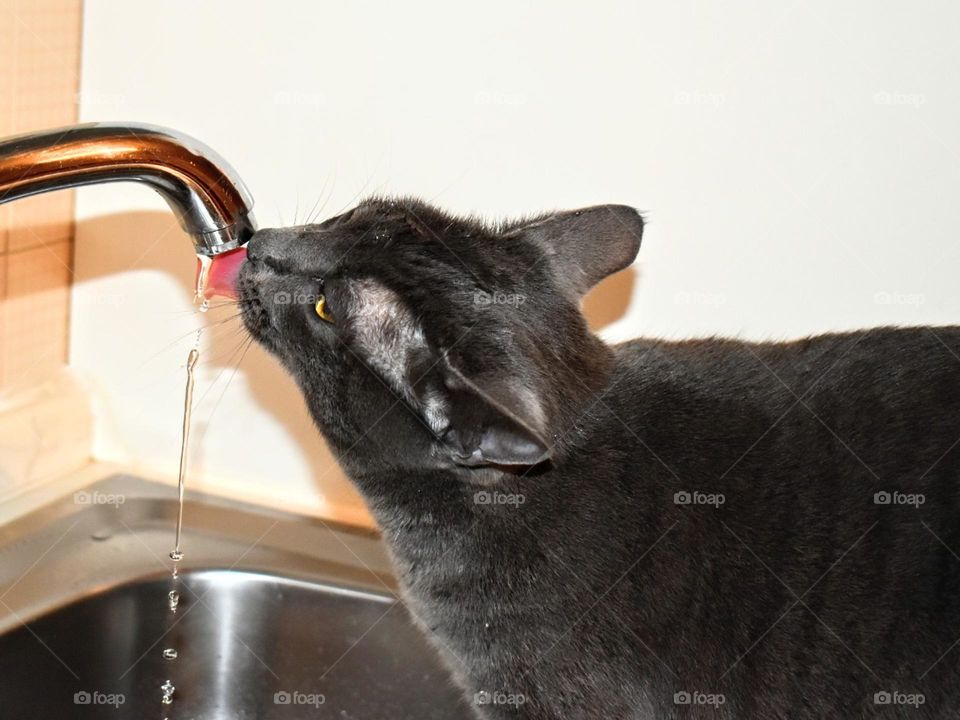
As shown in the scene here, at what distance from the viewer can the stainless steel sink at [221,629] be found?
A: 170 cm

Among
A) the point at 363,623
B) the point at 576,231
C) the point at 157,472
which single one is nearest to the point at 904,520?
the point at 576,231

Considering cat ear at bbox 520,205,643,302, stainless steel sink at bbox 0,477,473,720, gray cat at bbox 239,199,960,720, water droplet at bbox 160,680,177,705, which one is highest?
cat ear at bbox 520,205,643,302

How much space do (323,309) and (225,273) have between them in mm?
162

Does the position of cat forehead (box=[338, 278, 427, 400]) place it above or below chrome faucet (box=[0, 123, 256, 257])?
below

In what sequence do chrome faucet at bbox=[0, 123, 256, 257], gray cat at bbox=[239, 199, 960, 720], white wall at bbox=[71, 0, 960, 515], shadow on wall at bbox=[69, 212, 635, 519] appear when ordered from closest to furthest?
1. chrome faucet at bbox=[0, 123, 256, 257]
2. gray cat at bbox=[239, 199, 960, 720]
3. white wall at bbox=[71, 0, 960, 515]
4. shadow on wall at bbox=[69, 212, 635, 519]

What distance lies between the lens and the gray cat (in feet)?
4.19

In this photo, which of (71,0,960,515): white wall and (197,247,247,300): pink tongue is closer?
(197,247,247,300): pink tongue

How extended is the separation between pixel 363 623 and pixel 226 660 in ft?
0.76

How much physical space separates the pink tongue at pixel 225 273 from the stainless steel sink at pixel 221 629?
1.97 ft

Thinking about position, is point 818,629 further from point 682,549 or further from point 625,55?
point 625,55

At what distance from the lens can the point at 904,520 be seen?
1302 millimetres

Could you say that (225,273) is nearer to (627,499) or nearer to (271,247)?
(271,247)

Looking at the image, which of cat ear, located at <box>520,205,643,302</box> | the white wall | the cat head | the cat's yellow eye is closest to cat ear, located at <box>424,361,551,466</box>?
the cat head

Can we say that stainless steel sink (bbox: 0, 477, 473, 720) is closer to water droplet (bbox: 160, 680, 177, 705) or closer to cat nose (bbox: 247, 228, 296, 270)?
water droplet (bbox: 160, 680, 177, 705)
